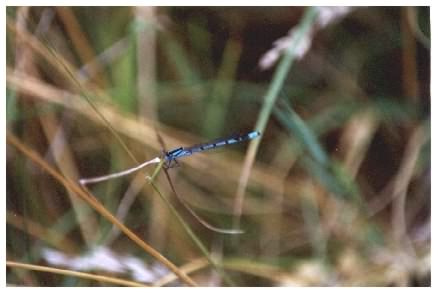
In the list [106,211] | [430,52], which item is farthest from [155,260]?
[430,52]

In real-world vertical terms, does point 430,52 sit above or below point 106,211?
above

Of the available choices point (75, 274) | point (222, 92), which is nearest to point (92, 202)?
point (75, 274)

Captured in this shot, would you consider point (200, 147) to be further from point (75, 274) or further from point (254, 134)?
point (75, 274)

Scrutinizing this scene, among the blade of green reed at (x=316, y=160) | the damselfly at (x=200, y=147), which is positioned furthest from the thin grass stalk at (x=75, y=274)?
the blade of green reed at (x=316, y=160)

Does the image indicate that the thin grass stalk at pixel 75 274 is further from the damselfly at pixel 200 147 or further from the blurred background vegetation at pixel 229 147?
the damselfly at pixel 200 147

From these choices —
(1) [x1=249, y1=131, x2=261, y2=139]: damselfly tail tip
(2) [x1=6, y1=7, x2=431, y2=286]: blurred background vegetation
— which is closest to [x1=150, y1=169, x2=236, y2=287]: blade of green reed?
(2) [x1=6, y1=7, x2=431, y2=286]: blurred background vegetation

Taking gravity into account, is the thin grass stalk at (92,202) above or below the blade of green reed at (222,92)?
below
